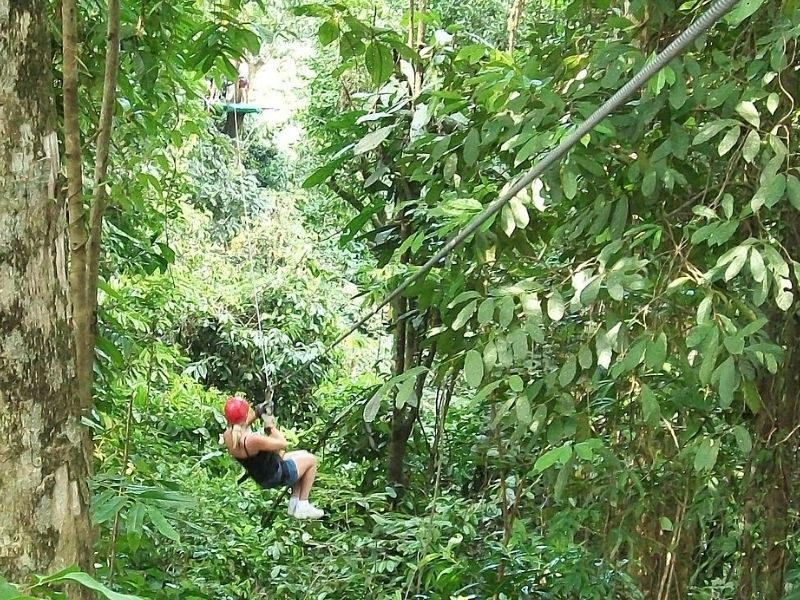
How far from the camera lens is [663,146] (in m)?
1.17

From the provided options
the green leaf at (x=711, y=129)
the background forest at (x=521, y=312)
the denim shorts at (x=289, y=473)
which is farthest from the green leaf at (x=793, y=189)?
the denim shorts at (x=289, y=473)

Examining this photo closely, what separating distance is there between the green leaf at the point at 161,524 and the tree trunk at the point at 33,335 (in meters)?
0.08

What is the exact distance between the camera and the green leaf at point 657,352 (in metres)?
1.05

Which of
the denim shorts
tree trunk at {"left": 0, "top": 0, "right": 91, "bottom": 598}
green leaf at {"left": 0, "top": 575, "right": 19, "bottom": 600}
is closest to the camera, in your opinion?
green leaf at {"left": 0, "top": 575, "right": 19, "bottom": 600}

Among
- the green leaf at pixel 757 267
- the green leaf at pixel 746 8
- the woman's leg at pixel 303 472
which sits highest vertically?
the green leaf at pixel 746 8

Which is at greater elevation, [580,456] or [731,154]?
[731,154]

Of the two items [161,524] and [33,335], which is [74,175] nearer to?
[33,335]

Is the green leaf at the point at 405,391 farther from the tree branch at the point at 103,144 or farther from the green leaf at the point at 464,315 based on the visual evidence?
the tree branch at the point at 103,144

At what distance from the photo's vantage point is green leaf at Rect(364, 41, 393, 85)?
5.17 feet

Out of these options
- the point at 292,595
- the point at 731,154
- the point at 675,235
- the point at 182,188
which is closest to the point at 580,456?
the point at 675,235

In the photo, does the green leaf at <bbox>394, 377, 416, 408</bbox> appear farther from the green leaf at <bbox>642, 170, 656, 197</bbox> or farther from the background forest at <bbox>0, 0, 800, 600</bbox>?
the green leaf at <bbox>642, 170, 656, 197</bbox>

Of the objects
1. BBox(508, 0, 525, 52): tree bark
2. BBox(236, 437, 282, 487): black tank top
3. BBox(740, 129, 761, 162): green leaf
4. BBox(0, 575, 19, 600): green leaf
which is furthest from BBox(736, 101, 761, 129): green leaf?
BBox(236, 437, 282, 487): black tank top

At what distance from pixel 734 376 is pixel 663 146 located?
352mm

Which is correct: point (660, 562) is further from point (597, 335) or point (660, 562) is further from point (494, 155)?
point (494, 155)
